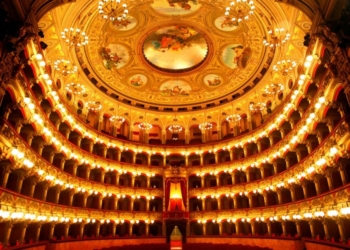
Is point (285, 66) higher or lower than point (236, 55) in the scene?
lower

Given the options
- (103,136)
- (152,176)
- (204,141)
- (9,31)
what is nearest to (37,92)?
(9,31)

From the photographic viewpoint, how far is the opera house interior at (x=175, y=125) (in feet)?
52.4

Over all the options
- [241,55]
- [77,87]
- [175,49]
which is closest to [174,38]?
[175,49]

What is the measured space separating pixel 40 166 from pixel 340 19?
20157 millimetres

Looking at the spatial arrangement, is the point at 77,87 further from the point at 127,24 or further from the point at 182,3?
the point at 182,3

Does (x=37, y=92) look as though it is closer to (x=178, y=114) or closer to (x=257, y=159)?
(x=178, y=114)

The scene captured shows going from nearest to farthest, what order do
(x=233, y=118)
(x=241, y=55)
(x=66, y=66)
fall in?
(x=66, y=66), (x=241, y=55), (x=233, y=118)

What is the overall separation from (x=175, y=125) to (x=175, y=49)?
10.5 metres

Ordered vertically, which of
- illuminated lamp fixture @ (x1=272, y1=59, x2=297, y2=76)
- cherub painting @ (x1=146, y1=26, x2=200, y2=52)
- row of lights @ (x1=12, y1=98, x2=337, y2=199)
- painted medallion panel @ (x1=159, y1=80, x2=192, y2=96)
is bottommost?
row of lights @ (x1=12, y1=98, x2=337, y2=199)

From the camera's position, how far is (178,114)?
3731 cm

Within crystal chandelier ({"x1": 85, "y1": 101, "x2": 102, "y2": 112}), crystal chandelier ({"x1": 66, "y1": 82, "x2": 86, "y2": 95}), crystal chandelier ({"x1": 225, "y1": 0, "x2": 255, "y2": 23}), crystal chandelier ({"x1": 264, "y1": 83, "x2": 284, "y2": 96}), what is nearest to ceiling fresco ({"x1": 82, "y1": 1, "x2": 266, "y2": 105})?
crystal chandelier ({"x1": 225, "y1": 0, "x2": 255, "y2": 23})

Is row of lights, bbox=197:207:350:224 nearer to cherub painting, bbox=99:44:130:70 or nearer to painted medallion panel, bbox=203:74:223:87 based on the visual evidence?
painted medallion panel, bbox=203:74:223:87

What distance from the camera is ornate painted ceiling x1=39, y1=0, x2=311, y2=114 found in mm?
22859

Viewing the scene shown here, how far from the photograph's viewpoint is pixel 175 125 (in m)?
37.3
